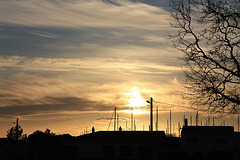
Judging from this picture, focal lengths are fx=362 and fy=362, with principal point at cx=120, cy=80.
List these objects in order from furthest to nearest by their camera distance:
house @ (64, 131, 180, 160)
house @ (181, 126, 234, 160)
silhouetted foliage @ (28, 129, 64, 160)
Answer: house @ (181, 126, 234, 160) < silhouetted foliage @ (28, 129, 64, 160) < house @ (64, 131, 180, 160)

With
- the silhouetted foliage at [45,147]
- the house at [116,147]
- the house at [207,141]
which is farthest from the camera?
the house at [207,141]

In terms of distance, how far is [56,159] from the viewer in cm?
5569

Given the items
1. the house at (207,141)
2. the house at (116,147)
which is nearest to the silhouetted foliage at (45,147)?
the house at (116,147)

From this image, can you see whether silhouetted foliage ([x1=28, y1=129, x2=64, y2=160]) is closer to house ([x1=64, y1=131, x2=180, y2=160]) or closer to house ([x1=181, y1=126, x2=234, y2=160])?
house ([x1=64, y1=131, x2=180, y2=160])

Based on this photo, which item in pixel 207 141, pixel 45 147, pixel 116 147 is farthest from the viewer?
pixel 207 141

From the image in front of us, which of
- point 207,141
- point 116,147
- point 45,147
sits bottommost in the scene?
point 45,147

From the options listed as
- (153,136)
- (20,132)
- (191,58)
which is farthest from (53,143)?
(20,132)

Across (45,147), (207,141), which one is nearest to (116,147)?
(45,147)

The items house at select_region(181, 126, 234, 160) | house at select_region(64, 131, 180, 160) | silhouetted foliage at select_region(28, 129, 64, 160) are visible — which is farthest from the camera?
house at select_region(181, 126, 234, 160)

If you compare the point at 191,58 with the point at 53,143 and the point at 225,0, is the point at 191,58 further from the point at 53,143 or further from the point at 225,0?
the point at 53,143

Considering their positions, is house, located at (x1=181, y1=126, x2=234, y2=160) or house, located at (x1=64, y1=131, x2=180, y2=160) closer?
house, located at (x1=64, y1=131, x2=180, y2=160)

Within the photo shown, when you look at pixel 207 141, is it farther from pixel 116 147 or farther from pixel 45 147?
pixel 45 147

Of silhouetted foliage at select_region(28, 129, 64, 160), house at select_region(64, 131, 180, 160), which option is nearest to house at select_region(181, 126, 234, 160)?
house at select_region(64, 131, 180, 160)

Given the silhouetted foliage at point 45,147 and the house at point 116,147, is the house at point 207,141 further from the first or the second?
the silhouetted foliage at point 45,147
